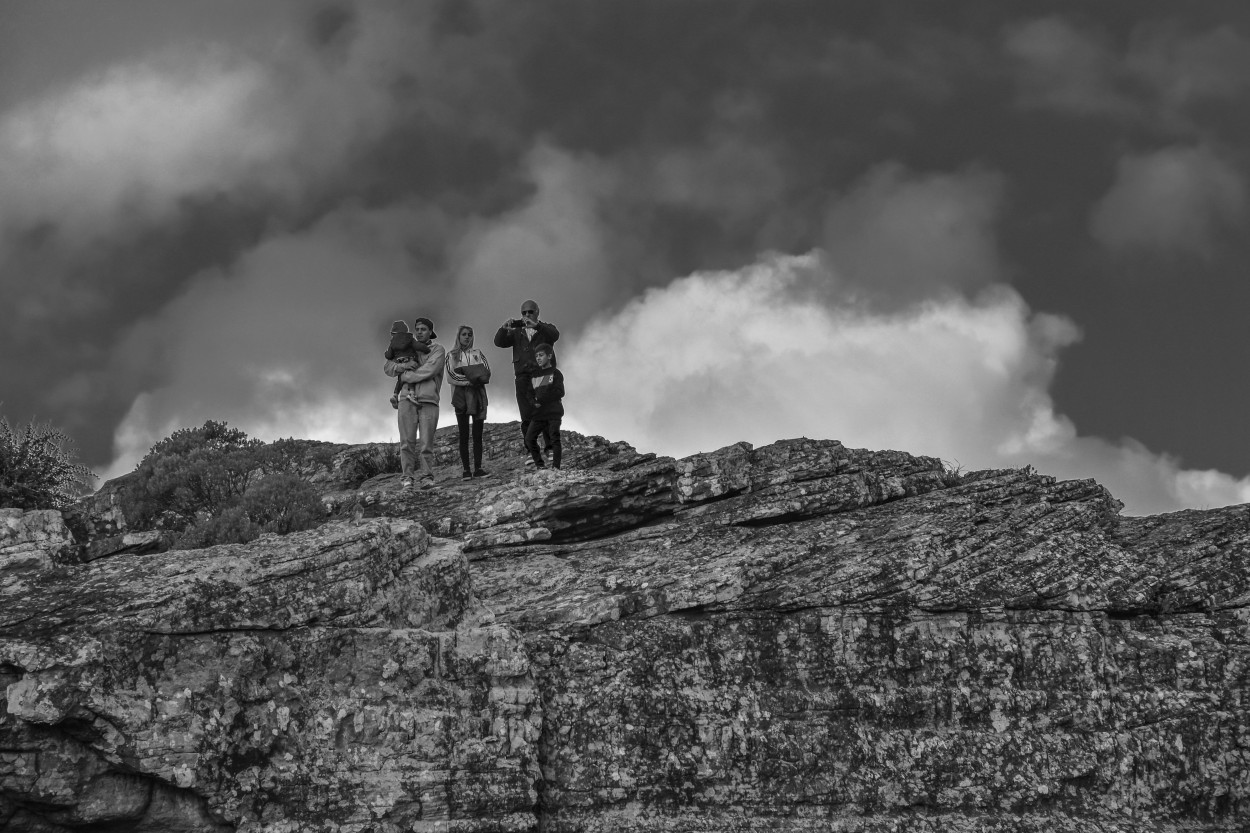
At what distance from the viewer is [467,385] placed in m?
24.3

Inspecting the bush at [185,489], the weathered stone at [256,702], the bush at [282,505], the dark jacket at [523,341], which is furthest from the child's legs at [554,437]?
the weathered stone at [256,702]

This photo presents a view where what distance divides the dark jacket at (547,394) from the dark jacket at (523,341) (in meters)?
0.36

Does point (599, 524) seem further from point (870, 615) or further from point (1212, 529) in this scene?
point (1212, 529)

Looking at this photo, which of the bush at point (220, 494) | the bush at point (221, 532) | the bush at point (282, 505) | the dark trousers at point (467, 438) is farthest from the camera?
the dark trousers at point (467, 438)

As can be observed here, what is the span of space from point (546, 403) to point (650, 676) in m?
10.2

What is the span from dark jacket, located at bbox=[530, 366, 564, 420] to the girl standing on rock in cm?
172

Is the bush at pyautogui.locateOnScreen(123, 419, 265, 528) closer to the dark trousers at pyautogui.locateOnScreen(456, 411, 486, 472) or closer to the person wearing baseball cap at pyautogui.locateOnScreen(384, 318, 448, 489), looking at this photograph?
the person wearing baseball cap at pyautogui.locateOnScreen(384, 318, 448, 489)

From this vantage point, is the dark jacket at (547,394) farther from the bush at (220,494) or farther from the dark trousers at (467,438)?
the bush at (220,494)

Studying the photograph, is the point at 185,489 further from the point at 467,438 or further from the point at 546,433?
the point at 546,433

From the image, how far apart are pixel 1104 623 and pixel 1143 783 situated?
2139 millimetres

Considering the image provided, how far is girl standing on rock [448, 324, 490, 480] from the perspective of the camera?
24.0m

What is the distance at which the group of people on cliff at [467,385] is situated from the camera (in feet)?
75.6

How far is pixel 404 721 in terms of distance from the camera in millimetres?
11969

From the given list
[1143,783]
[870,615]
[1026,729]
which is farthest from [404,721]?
→ [1143,783]
